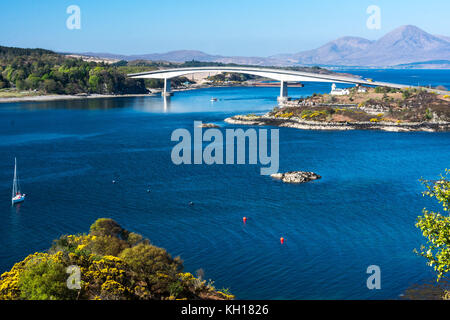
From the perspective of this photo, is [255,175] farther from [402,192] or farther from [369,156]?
[369,156]

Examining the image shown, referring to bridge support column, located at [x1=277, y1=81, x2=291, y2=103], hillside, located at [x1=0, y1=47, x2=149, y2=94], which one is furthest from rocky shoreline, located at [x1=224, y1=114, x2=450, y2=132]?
hillside, located at [x1=0, y1=47, x2=149, y2=94]

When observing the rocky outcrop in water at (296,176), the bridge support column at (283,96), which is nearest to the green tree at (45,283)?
the rocky outcrop in water at (296,176)

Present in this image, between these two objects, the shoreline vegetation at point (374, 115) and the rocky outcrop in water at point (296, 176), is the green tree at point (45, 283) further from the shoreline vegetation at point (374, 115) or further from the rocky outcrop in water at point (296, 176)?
the shoreline vegetation at point (374, 115)

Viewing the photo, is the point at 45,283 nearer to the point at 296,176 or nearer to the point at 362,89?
the point at 296,176

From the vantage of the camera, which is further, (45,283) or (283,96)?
(283,96)

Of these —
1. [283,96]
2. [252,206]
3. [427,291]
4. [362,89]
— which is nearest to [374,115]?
[362,89]

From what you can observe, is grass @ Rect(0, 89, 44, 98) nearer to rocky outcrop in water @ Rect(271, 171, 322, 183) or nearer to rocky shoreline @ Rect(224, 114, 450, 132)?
rocky shoreline @ Rect(224, 114, 450, 132)

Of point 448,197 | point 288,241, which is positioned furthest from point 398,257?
point 448,197
